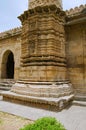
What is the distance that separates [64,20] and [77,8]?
2.81 ft

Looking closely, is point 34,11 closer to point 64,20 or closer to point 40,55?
point 64,20

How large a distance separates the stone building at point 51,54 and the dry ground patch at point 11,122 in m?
1.24

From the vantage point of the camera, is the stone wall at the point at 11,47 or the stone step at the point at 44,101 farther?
the stone wall at the point at 11,47

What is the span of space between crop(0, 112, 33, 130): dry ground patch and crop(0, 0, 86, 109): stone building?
1.24m

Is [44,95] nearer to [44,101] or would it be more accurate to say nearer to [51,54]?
[44,101]

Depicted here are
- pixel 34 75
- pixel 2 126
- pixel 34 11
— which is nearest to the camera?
pixel 2 126

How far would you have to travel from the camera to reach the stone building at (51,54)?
6.08 metres

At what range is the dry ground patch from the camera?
3777 millimetres

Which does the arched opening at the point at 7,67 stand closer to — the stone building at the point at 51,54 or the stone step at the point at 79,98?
the stone building at the point at 51,54

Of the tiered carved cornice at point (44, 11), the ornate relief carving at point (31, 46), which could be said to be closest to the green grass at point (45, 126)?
the ornate relief carving at point (31, 46)

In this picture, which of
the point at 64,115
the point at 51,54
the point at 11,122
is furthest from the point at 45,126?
the point at 51,54

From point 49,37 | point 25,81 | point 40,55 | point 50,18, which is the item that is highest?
point 50,18

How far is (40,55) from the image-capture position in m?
6.46

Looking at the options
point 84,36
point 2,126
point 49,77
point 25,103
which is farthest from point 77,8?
point 2,126
